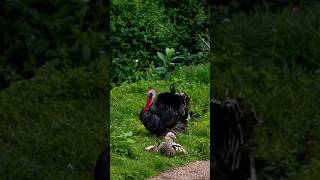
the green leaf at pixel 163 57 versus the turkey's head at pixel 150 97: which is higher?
the green leaf at pixel 163 57

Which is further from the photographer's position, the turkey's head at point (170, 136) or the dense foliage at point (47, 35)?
the dense foliage at point (47, 35)

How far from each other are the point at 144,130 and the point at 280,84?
1.91 ft

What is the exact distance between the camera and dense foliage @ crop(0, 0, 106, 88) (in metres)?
3.80

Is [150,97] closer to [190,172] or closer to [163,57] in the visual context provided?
[163,57]

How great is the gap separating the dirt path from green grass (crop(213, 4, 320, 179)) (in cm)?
28

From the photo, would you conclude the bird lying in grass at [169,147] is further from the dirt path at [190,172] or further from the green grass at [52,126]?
the green grass at [52,126]

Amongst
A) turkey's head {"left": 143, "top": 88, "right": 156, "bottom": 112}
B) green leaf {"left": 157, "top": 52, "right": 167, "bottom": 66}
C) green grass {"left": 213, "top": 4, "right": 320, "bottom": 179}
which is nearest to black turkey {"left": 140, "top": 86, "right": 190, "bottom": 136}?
turkey's head {"left": 143, "top": 88, "right": 156, "bottom": 112}

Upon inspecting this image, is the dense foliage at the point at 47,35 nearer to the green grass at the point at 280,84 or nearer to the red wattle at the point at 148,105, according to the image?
the red wattle at the point at 148,105

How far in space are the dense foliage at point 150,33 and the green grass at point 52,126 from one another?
136mm

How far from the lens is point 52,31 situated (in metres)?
3.96

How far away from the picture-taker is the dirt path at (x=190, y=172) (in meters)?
3.66

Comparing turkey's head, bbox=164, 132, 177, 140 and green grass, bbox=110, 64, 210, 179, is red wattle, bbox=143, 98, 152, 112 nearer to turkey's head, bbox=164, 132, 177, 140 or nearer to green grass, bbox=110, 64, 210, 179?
green grass, bbox=110, 64, 210, 179

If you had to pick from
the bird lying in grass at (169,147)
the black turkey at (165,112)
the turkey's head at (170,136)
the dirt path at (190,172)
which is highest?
the black turkey at (165,112)

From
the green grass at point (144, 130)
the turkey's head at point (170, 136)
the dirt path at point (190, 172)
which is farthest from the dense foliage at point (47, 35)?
the dirt path at point (190, 172)
